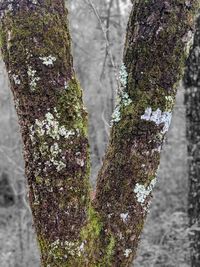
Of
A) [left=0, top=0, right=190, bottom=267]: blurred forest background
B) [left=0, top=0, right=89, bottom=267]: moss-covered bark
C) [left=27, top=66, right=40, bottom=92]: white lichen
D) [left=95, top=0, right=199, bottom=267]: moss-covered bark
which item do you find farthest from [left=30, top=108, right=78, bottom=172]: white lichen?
[left=0, top=0, right=190, bottom=267]: blurred forest background

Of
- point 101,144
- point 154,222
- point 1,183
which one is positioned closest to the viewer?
point 154,222

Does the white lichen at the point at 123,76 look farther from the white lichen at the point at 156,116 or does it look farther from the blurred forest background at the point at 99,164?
the blurred forest background at the point at 99,164

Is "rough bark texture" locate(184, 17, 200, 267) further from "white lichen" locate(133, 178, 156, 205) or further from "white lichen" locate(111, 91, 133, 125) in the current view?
"white lichen" locate(133, 178, 156, 205)

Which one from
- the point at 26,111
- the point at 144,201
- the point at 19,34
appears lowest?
the point at 144,201

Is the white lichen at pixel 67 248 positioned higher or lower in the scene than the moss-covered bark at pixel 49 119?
lower

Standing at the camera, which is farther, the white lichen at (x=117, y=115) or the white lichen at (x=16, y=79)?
the white lichen at (x=117, y=115)

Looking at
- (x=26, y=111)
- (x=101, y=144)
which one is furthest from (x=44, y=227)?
(x=101, y=144)

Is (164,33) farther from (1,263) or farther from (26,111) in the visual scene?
(1,263)

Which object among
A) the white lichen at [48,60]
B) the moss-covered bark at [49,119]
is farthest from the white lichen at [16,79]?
the white lichen at [48,60]

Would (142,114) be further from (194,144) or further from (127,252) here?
(194,144)
